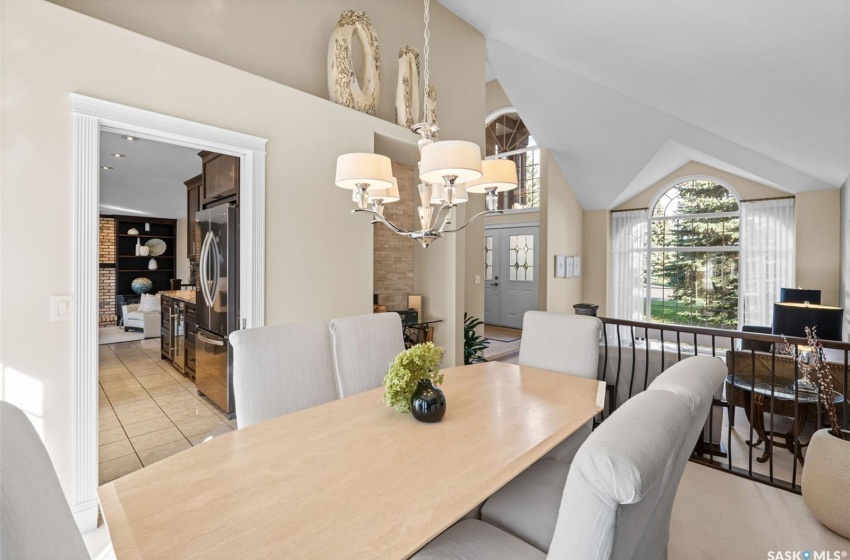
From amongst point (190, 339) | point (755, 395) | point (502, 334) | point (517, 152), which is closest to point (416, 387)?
point (755, 395)

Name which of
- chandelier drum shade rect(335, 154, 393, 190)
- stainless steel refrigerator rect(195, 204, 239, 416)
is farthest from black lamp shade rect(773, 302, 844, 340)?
stainless steel refrigerator rect(195, 204, 239, 416)

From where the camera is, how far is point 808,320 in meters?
2.85

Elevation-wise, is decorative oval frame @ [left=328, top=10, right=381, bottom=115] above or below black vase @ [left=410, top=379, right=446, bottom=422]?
above

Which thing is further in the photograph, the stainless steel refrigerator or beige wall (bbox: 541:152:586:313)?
beige wall (bbox: 541:152:586:313)

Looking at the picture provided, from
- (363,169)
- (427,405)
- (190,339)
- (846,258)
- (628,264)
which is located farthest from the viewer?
(628,264)

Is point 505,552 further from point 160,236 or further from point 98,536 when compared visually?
point 160,236

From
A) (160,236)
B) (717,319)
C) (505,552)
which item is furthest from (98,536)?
(160,236)

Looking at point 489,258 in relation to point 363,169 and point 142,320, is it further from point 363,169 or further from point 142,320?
point 363,169

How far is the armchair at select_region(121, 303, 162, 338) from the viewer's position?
698cm

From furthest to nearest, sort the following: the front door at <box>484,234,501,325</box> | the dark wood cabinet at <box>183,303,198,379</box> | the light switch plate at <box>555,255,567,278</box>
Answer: the front door at <box>484,234,501,325</box> < the light switch plate at <box>555,255,567,278</box> < the dark wood cabinet at <box>183,303,198,379</box>

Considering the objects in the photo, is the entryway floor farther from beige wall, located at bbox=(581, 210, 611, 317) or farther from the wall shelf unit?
the wall shelf unit

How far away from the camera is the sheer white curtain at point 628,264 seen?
7.48 meters

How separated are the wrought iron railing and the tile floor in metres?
3.09

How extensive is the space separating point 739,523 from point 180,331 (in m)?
5.26
